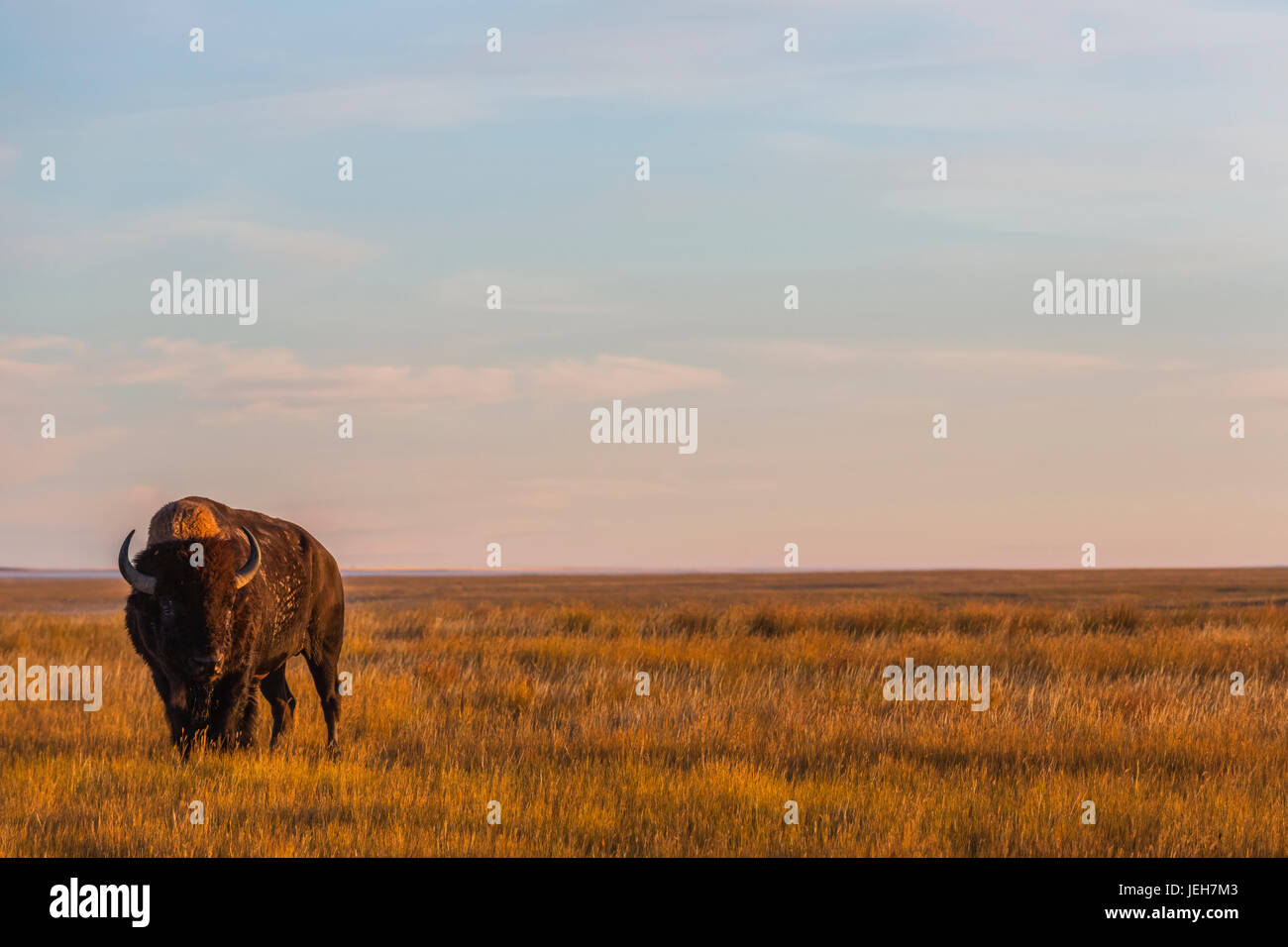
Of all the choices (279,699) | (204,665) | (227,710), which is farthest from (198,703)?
(279,699)

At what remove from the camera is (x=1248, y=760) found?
1052cm

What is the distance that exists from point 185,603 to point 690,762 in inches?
178

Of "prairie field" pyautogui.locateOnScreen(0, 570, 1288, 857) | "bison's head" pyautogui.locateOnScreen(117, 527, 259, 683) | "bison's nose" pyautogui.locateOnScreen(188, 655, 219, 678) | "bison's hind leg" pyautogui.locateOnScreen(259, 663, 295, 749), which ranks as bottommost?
"prairie field" pyautogui.locateOnScreen(0, 570, 1288, 857)

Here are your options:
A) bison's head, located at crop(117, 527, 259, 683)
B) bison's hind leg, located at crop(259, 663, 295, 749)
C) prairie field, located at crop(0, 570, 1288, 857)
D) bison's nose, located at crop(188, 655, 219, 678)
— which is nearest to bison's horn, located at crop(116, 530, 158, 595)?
bison's head, located at crop(117, 527, 259, 683)

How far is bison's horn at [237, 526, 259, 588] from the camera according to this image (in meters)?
10.0

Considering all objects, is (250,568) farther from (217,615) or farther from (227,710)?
(227,710)

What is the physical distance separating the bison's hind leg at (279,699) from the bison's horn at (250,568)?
6.21 ft

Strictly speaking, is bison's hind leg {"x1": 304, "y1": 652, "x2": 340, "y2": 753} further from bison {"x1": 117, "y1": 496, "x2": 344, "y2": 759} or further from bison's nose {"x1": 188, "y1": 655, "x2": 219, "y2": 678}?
bison's nose {"x1": 188, "y1": 655, "x2": 219, "y2": 678}

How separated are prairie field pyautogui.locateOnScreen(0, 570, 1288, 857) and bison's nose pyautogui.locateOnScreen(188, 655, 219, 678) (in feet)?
2.59

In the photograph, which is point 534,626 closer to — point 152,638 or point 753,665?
point 753,665

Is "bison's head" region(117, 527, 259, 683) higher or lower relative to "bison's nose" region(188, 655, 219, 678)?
higher
